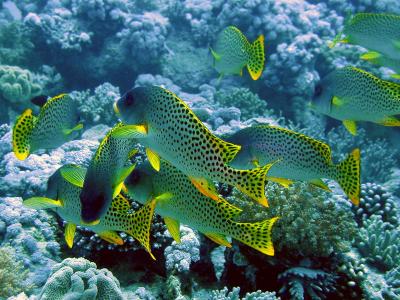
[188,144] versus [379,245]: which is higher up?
[188,144]

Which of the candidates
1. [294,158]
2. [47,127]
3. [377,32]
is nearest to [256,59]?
[377,32]

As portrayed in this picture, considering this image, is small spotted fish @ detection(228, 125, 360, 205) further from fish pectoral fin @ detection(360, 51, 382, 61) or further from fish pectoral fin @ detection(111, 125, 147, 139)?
fish pectoral fin @ detection(360, 51, 382, 61)

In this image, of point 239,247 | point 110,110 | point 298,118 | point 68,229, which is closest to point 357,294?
point 239,247

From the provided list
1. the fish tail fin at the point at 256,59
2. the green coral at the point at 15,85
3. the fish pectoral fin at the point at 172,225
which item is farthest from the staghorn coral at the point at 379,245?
the green coral at the point at 15,85

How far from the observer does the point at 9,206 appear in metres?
5.24

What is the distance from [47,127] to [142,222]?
6.54 ft

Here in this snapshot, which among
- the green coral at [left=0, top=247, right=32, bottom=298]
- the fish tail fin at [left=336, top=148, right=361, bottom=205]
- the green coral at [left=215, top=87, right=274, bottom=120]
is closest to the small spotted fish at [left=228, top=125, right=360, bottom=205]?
the fish tail fin at [left=336, top=148, right=361, bottom=205]

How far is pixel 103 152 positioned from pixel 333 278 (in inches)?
138

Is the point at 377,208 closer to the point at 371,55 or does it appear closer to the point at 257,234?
the point at 371,55

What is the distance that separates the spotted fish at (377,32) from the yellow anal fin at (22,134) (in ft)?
12.1

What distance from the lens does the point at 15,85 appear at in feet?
31.0

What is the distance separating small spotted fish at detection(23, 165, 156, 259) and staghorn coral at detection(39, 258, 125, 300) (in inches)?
28.2

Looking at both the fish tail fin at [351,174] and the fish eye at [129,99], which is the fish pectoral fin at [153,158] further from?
the fish tail fin at [351,174]

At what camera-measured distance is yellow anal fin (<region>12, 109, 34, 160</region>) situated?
3484mm
